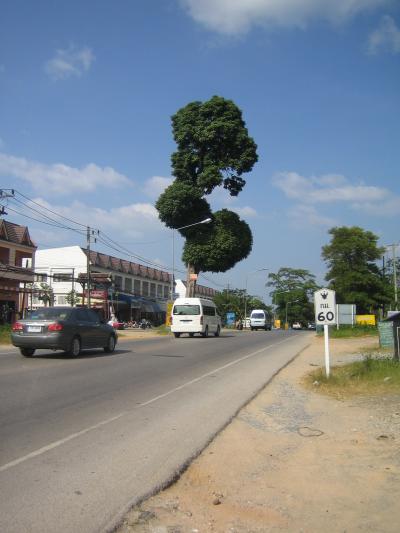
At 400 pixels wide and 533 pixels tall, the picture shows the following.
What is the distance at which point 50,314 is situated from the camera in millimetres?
16188

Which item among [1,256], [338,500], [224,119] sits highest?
[224,119]

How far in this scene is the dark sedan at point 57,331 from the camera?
15547 millimetres

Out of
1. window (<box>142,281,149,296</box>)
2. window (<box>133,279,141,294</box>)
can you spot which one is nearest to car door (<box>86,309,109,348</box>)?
window (<box>133,279,141,294</box>)

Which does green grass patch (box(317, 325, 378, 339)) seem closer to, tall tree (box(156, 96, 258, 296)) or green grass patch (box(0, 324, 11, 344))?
tall tree (box(156, 96, 258, 296))

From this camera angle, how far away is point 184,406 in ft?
29.9

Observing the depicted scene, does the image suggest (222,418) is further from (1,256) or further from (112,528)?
(1,256)

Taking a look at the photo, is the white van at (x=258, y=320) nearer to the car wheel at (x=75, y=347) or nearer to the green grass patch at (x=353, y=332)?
the green grass patch at (x=353, y=332)

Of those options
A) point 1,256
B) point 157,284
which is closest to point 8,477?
point 1,256

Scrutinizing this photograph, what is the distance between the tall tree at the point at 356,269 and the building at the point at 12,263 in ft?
104

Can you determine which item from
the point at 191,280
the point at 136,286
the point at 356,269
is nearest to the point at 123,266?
the point at 136,286

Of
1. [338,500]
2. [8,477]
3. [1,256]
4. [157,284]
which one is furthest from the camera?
[157,284]

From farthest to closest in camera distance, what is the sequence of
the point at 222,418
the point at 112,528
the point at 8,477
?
the point at 222,418
the point at 8,477
the point at 112,528

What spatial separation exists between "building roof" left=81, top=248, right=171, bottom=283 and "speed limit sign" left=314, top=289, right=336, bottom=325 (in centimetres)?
5932

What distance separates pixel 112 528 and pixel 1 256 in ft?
148
